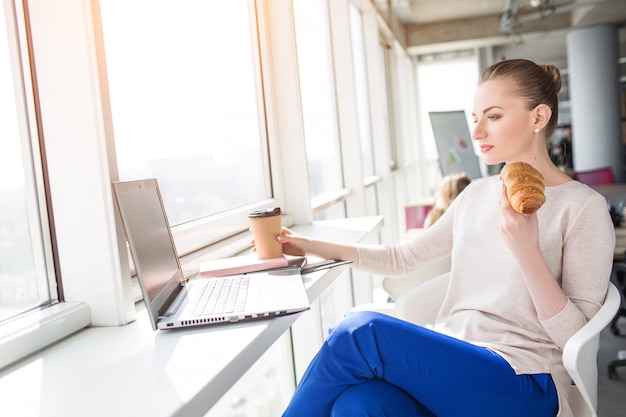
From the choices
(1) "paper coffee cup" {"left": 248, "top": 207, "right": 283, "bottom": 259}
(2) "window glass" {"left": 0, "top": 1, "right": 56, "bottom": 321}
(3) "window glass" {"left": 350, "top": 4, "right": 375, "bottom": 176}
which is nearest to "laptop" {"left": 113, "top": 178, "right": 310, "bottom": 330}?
(1) "paper coffee cup" {"left": 248, "top": 207, "right": 283, "bottom": 259}

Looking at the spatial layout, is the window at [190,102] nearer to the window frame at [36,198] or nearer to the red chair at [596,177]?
the window frame at [36,198]

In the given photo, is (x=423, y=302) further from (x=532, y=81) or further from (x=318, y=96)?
(x=318, y=96)

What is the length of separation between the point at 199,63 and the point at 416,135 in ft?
25.6

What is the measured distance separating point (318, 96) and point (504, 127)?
7.28 ft

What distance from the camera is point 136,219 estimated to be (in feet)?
3.81

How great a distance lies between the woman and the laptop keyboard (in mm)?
236

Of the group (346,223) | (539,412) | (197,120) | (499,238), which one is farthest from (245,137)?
(539,412)

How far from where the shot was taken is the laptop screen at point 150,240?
42.6 inches

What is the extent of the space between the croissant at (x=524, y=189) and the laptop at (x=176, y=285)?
0.55 m

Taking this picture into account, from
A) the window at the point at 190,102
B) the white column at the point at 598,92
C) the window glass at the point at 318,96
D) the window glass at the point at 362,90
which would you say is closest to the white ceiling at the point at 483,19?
the white column at the point at 598,92

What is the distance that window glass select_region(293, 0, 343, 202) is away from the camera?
3.46m

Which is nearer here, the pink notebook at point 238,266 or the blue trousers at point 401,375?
the blue trousers at point 401,375

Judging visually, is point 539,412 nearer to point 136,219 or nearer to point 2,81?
point 136,219

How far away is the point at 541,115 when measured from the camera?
165cm
